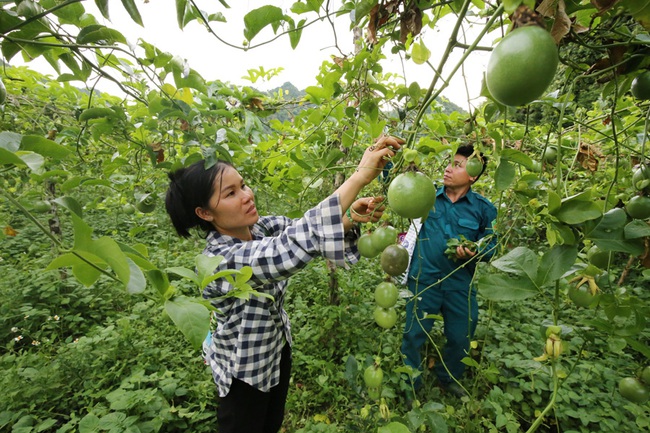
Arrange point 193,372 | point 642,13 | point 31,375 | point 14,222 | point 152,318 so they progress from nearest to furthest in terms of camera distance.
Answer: point 642,13, point 31,375, point 193,372, point 152,318, point 14,222

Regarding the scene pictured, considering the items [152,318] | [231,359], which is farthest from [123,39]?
[152,318]

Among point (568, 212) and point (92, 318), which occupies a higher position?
point (568, 212)

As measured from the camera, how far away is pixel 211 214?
1.64 meters

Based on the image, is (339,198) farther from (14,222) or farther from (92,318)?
(14,222)

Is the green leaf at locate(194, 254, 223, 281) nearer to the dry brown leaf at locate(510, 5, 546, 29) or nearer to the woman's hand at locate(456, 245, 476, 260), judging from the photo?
the dry brown leaf at locate(510, 5, 546, 29)

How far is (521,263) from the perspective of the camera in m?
0.73

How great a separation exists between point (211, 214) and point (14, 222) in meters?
7.94

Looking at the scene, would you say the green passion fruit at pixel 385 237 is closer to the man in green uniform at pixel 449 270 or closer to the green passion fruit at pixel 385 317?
the green passion fruit at pixel 385 317

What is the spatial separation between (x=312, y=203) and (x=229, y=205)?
1.87 meters

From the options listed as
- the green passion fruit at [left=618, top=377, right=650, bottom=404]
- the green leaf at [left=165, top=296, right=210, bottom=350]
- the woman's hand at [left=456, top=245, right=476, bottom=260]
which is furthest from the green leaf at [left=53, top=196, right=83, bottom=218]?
the woman's hand at [left=456, top=245, right=476, bottom=260]

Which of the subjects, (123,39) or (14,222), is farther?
(14,222)

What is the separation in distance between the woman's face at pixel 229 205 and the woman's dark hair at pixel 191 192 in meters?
0.03

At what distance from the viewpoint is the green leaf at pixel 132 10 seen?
0.72 metres

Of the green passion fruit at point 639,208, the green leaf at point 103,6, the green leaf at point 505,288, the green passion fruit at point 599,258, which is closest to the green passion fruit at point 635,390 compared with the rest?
the green passion fruit at point 599,258
